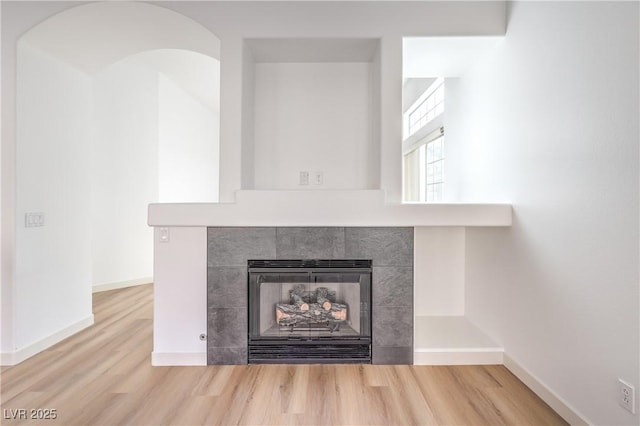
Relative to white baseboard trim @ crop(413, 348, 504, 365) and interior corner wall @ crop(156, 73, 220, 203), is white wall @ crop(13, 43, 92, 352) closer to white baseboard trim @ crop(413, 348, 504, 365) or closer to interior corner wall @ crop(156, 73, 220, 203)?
interior corner wall @ crop(156, 73, 220, 203)

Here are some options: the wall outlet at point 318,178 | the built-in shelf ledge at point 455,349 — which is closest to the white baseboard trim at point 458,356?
the built-in shelf ledge at point 455,349

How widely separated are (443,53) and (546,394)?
240 cm

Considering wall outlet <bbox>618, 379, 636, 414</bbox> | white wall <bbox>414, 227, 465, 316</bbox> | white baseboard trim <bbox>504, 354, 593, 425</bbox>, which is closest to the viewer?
wall outlet <bbox>618, 379, 636, 414</bbox>

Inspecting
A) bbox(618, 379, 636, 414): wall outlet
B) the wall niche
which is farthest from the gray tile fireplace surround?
bbox(618, 379, 636, 414): wall outlet

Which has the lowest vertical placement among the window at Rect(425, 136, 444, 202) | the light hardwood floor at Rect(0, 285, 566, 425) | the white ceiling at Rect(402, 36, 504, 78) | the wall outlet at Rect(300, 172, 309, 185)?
the light hardwood floor at Rect(0, 285, 566, 425)

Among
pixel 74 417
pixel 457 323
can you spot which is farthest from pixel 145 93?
pixel 457 323

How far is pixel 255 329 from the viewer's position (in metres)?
2.52

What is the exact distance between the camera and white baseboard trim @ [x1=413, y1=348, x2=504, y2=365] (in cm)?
251

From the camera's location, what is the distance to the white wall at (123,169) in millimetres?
4789

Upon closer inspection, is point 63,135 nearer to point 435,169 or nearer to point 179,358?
point 179,358

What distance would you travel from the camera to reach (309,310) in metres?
2.58

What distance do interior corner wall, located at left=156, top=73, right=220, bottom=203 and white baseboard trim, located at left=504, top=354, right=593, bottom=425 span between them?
201 inches

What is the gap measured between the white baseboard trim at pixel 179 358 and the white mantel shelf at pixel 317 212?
0.90 metres

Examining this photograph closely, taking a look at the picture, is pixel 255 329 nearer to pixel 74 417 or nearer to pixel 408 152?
pixel 74 417
